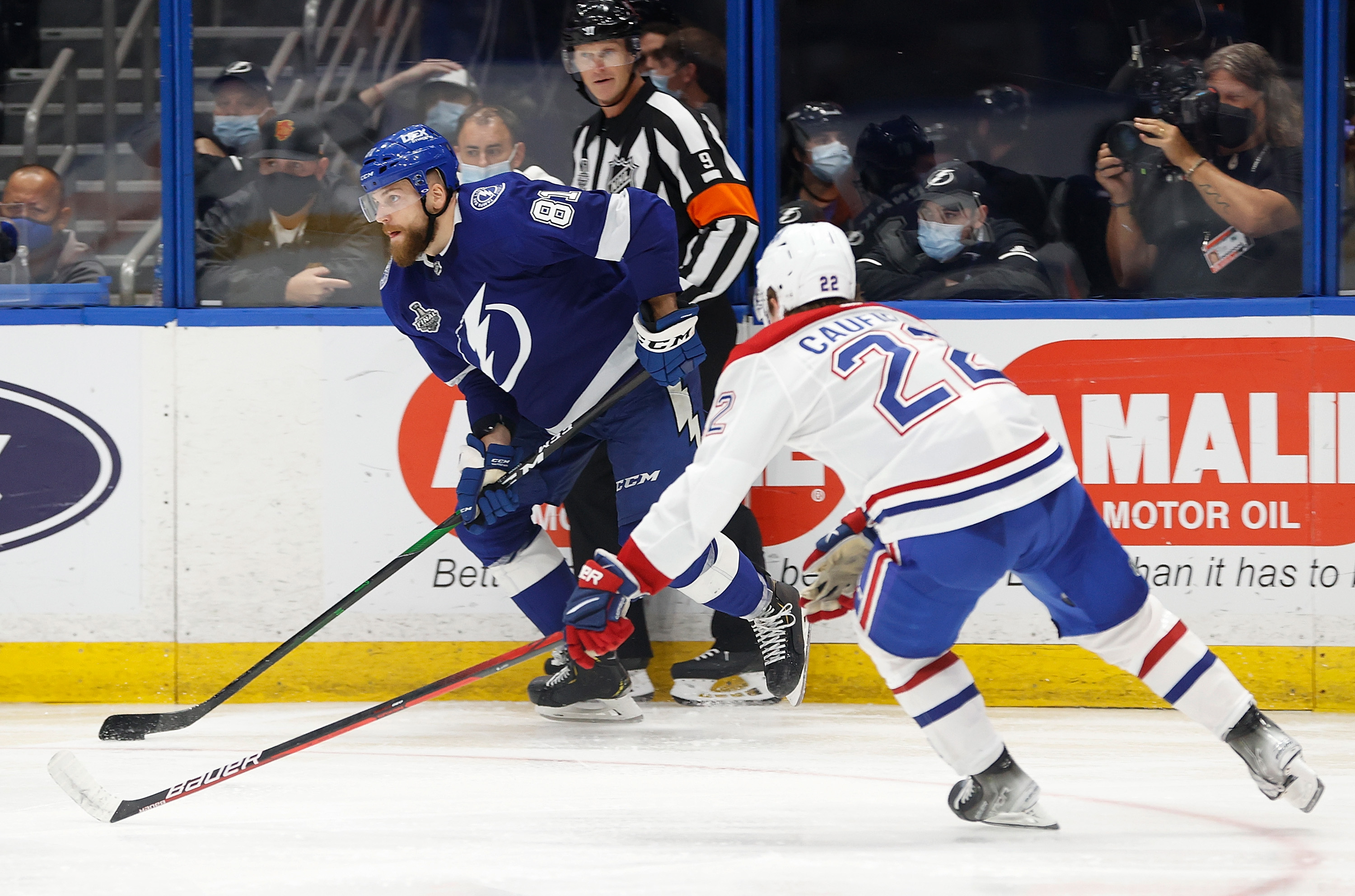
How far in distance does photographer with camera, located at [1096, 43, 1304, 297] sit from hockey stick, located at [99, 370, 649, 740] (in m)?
1.32

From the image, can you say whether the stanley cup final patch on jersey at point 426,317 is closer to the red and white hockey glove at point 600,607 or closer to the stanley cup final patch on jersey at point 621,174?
the stanley cup final patch on jersey at point 621,174

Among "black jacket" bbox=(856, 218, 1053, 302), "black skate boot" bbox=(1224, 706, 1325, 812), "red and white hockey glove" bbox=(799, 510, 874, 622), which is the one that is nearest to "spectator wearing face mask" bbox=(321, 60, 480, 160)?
"black jacket" bbox=(856, 218, 1053, 302)

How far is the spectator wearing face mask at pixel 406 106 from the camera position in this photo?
11.8 ft

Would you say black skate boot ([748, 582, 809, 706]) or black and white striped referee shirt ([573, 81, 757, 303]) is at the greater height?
black and white striped referee shirt ([573, 81, 757, 303])

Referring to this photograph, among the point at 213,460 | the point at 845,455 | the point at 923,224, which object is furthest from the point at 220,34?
the point at 845,455

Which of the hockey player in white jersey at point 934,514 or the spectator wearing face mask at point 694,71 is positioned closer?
the hockey player in white jersey at point 934,514

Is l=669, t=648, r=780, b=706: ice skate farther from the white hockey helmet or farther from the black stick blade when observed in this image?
the white hockey helmet

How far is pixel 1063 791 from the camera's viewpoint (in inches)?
99.3

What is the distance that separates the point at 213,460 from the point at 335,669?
1.99ft

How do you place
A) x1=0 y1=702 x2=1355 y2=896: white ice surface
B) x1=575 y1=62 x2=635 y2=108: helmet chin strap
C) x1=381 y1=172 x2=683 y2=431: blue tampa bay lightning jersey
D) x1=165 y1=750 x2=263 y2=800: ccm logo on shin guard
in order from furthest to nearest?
x1=575 y1=62 x2=635 y2=108: helmet chin strap
x1=381 y1=172 x2=683 y2=431: blue tampa bay lightning jersey
x1=165 y1=750 x2=263 y2=800: ccm logo on shin guard
x1=0 y1=702 x2=1355 y2=896: white ice surface

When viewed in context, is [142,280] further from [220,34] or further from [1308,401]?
[1308,401]

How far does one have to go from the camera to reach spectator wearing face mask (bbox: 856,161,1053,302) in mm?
3396

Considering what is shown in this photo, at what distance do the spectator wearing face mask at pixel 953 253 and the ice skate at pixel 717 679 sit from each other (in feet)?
3.17

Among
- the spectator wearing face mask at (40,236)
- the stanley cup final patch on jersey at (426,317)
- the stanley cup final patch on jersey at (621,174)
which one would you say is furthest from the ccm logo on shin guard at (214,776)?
the spectator wearing face mask at (40,236)
